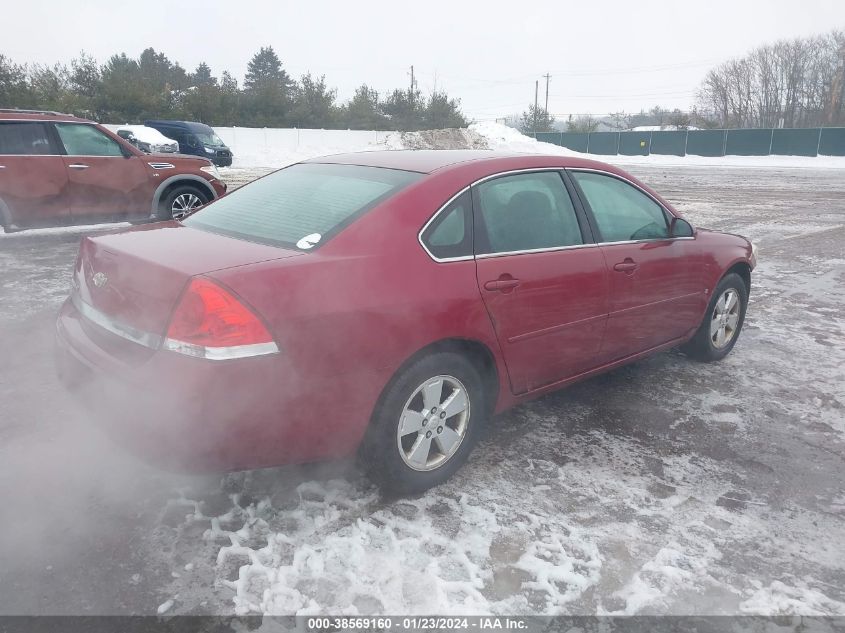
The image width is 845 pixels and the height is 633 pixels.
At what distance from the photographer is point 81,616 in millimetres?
2168

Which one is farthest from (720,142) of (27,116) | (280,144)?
(27,116)

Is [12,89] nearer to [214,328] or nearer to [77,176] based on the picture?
[77,176]

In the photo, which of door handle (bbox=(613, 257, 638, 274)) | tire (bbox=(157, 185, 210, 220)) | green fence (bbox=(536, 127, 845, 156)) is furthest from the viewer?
green fence (bbox=(536, 127, 845, 156))

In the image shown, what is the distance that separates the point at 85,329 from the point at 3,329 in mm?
2905

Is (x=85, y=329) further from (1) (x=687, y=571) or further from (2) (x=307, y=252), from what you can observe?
(1) (x=687, y=571)

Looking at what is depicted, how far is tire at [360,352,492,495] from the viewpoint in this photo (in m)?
2.74

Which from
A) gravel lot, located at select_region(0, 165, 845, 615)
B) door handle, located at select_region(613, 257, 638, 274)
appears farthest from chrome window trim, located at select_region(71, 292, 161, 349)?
door handle, located at select_region(613, 257, 638, 274)

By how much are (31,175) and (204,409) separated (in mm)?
7488

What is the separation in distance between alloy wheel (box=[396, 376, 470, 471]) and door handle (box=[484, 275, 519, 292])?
0.47 meters

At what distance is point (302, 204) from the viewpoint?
3.13 meters

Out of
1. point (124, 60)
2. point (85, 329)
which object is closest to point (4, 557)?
point (85, 329)

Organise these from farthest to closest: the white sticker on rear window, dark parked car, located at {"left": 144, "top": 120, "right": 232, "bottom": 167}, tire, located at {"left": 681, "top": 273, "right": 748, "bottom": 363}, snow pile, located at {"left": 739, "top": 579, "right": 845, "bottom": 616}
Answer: dark parked car, located at {"left": 144, "top": 120, "right": 232, "bottom": 167} → tire, located at {"left": 681, "top": 273, "right": 748, "bottom": 363} → the white sticker on rear window → snow pile, located at {"left": 739, "top": 579, "right": 845, "bottom": 616}

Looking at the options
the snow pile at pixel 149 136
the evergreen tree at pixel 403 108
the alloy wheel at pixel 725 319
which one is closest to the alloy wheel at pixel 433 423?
the alloy wheel at pixel 725 319

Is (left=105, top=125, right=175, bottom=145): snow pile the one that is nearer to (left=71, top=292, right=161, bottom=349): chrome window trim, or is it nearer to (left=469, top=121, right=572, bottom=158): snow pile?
(left=71, top=292, right=161, bottom=349): chrome window trim
